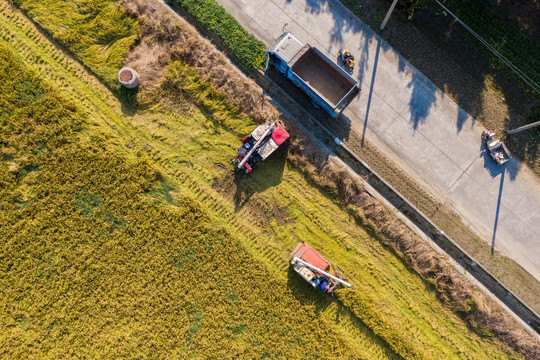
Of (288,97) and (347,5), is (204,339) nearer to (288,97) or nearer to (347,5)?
(288,97)

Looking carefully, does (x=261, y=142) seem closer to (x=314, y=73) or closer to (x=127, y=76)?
(x=314, y=73)

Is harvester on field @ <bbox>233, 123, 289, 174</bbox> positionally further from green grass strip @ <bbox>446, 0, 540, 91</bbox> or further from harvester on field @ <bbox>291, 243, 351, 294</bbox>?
green grass strip @ <bbox>446, 0, 540, 91</bbox>

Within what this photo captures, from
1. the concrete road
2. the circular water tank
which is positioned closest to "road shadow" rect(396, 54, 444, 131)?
the concrete road

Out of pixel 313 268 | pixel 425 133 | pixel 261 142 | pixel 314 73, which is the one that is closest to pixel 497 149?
pixel 425 133

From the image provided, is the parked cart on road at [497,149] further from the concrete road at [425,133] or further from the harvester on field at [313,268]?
the harvester on field at [313,268]

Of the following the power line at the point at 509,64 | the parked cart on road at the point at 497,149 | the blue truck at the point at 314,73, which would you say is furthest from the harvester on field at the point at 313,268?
the power line at the point at 509,64

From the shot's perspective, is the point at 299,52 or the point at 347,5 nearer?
the point at 299,52

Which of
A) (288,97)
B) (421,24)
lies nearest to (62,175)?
(288,97)
